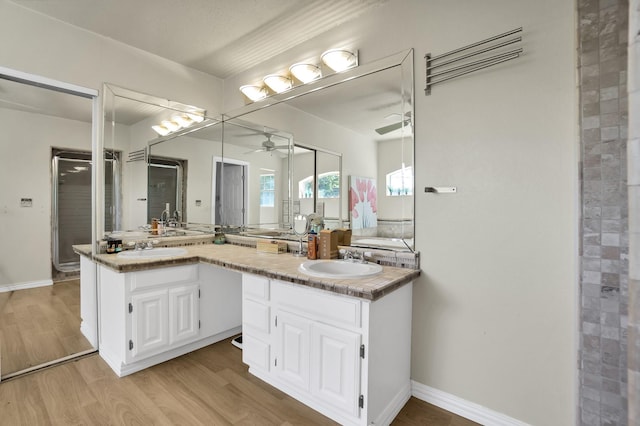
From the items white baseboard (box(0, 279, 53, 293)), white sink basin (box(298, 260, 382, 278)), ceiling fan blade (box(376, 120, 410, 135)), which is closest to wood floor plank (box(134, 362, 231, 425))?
white sink basin (box(298, 260, 382, 278))

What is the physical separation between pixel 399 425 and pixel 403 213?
1.19 m

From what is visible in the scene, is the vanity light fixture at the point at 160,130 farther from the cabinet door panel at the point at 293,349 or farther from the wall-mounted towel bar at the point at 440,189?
the wall-mounted towel bar at the point at 440,189

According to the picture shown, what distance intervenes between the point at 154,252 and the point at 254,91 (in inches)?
66.4

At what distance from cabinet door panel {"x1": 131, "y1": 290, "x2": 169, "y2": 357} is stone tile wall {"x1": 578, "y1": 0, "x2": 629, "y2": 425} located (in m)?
2.46

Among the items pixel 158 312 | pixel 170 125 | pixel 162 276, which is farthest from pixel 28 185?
pixel 158 312

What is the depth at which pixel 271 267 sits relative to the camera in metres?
1.86

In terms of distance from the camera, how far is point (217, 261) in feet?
6.93

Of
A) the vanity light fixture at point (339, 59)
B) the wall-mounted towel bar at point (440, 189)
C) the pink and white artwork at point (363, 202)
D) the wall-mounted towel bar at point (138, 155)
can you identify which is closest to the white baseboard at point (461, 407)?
the pink and white artwork at point (363, 202)

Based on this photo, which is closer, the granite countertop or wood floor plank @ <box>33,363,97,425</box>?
the granite countertop

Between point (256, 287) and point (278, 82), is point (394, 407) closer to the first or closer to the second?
point (256, 287)

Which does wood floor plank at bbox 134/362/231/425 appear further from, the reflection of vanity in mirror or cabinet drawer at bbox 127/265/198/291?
the reflection of vanity in mirror

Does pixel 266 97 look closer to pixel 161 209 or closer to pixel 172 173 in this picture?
pixel 172 173

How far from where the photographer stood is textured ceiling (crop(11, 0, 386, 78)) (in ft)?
6.59

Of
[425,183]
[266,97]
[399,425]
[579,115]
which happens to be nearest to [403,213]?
[425,183]
